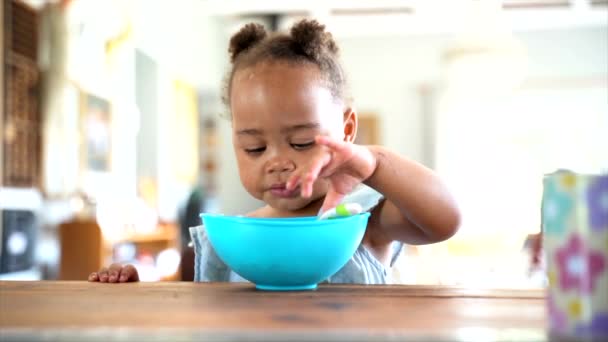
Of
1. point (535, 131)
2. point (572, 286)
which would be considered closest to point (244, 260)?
point (572, 286)

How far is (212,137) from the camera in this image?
297 inches

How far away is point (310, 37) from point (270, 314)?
0.73 metres

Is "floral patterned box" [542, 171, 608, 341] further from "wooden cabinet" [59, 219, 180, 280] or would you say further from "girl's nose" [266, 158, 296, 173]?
"wooden cabinet" [59, 219, 180, 280]

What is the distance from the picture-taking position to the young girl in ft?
3.11

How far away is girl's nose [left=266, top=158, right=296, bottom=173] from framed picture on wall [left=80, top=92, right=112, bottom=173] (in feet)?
11.4

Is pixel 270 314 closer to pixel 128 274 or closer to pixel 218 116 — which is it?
pixel 128 274

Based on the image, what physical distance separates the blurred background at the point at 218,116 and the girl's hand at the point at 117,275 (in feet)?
1.35

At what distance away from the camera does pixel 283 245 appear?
741mm

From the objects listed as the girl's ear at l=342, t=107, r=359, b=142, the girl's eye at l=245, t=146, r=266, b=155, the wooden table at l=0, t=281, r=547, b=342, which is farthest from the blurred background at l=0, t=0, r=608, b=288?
the girl's eye at l=245, t=146, r=266, b=155

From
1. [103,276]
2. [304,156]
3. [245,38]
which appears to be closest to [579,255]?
[304,156]

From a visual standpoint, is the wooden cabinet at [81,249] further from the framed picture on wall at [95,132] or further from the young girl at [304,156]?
the young girl at [304,156]

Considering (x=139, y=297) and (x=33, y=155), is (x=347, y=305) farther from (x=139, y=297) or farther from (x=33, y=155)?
(x=33, y=155)

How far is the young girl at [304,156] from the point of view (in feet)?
3.11

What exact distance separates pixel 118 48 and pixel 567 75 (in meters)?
4.88
